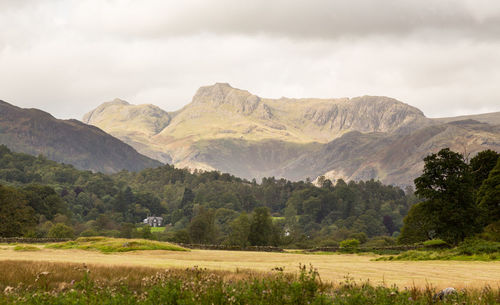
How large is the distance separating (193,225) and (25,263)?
13244 centimetres

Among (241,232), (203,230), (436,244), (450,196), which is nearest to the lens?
(450,196)

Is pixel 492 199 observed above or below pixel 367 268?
above

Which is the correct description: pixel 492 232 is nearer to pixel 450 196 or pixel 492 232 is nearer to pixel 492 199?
pixel 492 199

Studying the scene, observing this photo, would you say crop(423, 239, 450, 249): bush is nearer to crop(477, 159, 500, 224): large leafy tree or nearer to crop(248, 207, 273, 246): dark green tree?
crop(477, 159, 500, 224): large leafy tree

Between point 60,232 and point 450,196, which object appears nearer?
point 450,196

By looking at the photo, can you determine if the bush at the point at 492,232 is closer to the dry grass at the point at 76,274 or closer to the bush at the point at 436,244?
the bush at the point at 436,244

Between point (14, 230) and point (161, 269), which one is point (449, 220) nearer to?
point (161, 269)

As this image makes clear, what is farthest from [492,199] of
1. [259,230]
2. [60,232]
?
[60,232]

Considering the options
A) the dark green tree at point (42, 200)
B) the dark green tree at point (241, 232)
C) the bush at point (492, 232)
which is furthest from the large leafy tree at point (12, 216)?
the bush at point (492, 232)

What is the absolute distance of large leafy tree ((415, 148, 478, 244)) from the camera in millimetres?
62250

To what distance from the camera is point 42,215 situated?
15138 centimetres

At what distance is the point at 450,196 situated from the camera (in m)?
63.1

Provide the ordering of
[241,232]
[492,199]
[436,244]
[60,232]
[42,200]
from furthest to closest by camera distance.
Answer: [42,200], [241,232], [60,232], [436,244], [492,199]

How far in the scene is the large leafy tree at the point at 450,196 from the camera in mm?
62250
